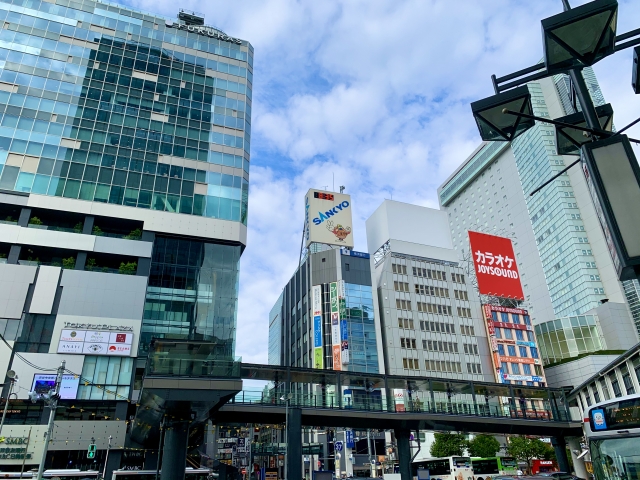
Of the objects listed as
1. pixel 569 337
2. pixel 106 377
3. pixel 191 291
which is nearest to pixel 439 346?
pixel 569 337

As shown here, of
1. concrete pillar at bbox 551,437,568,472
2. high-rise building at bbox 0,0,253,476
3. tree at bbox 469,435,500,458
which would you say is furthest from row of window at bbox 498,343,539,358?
high-rise building at bbox 0,0,253,476

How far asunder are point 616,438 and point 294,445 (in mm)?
21671

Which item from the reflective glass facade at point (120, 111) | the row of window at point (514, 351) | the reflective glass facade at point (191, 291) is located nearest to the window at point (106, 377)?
the reflective glass facade at point (191, 291)

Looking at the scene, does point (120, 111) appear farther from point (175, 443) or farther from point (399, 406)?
point (399, 406)

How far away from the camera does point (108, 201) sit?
4650cm

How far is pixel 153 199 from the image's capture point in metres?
48.1

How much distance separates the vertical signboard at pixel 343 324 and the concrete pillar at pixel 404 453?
3566 cm

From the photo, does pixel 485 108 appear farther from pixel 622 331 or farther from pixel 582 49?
pixel 622 331

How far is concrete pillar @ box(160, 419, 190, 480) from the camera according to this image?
22.5m

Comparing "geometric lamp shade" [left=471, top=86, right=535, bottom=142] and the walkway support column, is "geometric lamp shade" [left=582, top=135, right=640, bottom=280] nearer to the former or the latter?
"geometric lamp shade" [left=471, top=86, right=535, bottom=142]

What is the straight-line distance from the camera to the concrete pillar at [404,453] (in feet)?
111

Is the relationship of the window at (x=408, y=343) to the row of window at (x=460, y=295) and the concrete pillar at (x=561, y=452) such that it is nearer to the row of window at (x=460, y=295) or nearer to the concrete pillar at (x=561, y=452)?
the row of window at (x=460, y=295)

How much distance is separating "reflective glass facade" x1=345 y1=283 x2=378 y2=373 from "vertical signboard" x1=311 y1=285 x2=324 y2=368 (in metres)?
4.84

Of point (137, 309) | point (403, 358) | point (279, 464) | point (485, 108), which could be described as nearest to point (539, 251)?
point (403, 358)
